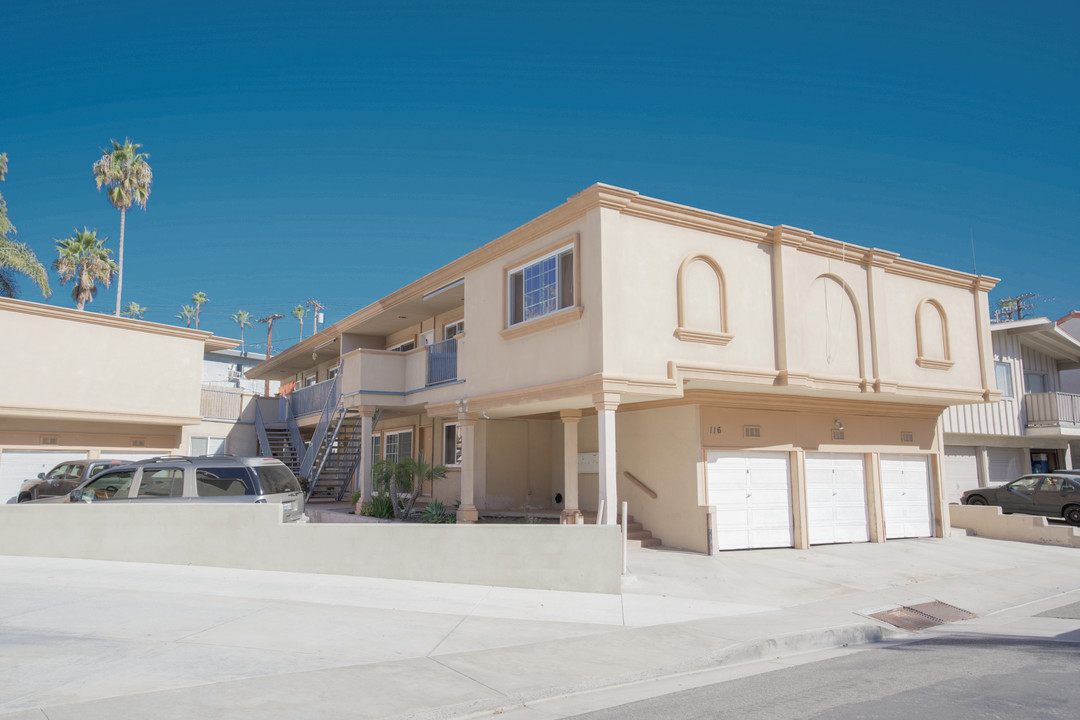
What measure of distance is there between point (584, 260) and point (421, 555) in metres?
5.98

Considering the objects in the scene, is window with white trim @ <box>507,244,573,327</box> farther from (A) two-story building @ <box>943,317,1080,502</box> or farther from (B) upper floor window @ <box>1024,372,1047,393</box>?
(B) upper floor window @ <box>1024,372,1047,393</box>

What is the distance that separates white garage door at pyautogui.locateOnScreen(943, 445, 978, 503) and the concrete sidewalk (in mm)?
11331

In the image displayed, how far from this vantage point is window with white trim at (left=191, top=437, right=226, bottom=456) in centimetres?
3041

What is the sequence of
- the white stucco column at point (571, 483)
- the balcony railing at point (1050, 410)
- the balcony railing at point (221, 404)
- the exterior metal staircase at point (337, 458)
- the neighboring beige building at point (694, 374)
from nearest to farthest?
the neighboring beige building at point (694, 374) < the white stucco column at point (571, 483) < the exterior metal staircase at point (337, 458) < the balcony railing at point (1050, 410) < the balcony railing at point (221, 404)

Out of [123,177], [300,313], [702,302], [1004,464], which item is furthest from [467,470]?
[300,313]

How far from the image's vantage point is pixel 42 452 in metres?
23.1

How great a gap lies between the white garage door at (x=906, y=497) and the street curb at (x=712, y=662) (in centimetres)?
963

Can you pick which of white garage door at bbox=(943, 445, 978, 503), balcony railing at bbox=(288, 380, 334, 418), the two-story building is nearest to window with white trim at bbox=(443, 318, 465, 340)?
balcony railing at bbox=(288, 380, 334, 418)

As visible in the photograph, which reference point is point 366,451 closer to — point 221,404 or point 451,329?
point 451,329

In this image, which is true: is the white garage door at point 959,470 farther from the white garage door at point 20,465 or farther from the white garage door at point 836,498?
the white garage door at point 20,465

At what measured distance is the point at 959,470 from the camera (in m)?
25.4

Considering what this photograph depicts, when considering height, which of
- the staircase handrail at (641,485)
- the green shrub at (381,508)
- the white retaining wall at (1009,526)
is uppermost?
the staircase handrail at (641,485)

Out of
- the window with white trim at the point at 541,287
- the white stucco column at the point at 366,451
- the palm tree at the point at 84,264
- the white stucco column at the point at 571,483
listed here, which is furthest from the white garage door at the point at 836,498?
the palm tree at the point at 84,264

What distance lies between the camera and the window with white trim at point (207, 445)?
3041 centimetres
